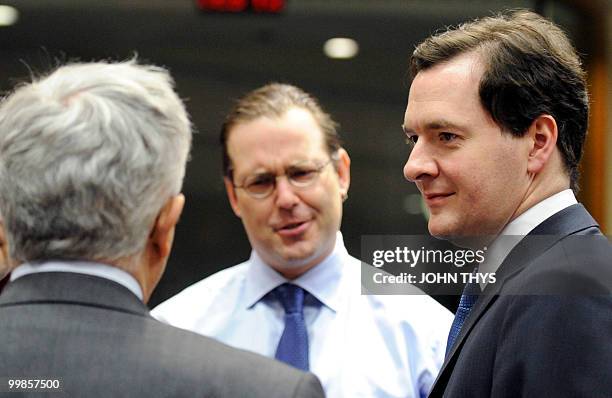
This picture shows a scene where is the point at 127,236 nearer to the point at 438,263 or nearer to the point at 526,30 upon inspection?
the point at 526,30

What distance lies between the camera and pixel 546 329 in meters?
1.43

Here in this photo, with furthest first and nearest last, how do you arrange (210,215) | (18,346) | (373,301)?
1. (210,215)
2. (373,301)
3. (18,346)

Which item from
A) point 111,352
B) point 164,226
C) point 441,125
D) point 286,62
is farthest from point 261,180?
point 111,352

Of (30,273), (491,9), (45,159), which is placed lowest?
(30,273)

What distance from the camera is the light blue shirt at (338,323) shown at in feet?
7.72

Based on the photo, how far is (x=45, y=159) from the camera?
4.22 ft

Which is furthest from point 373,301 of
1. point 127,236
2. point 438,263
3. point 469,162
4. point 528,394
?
point 127,236

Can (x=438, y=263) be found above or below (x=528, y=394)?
above

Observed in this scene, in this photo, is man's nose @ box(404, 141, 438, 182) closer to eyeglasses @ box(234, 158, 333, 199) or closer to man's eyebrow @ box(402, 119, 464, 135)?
man's eyebrow @ box(402, 119, 464, 135)

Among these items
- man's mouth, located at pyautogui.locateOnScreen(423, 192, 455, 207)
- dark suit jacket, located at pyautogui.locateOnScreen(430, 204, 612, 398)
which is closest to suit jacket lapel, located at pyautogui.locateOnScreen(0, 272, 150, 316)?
dark suit jacket, located at pyautogui.locateOnScreen(430, 204, 612, 398)

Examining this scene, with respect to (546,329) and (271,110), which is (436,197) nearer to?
(546,329)

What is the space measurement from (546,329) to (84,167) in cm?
71

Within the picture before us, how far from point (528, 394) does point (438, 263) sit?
969 millimetres

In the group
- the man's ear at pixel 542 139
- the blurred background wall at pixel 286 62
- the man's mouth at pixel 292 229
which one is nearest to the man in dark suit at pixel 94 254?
the man's ear at pixel 542 139
